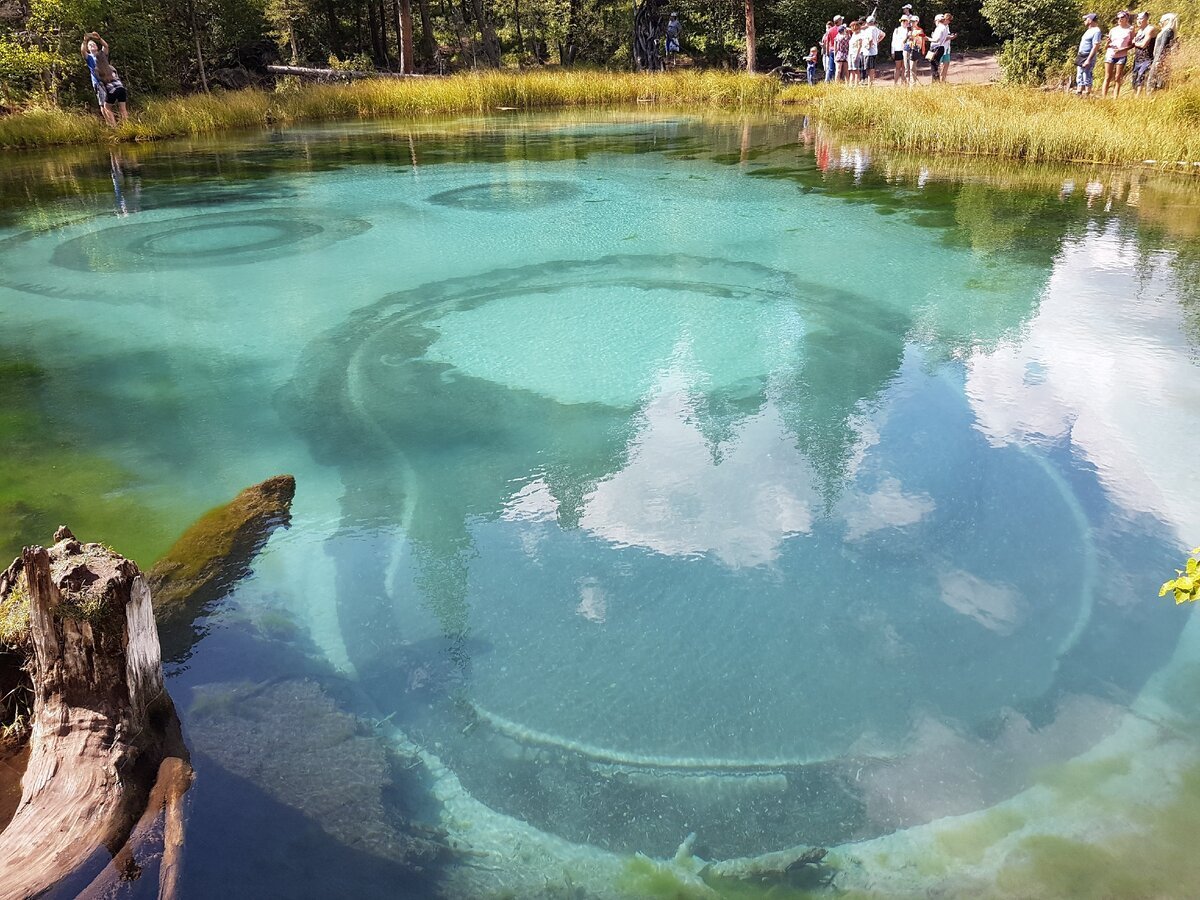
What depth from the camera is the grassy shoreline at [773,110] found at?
9.48 m

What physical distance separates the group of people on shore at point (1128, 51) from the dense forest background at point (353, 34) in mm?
9602

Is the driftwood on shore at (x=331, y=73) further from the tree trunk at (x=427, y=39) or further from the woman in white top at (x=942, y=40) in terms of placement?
the woman in white top at (x=942, y=40)

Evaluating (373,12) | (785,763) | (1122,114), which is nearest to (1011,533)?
(785,763)

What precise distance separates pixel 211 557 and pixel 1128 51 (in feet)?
47.9

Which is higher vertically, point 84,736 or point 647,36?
point 647,36

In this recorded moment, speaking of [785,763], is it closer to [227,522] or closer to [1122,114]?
[227,522]

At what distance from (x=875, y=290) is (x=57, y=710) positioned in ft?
17.4

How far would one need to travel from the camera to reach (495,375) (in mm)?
4520

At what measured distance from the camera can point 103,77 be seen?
13695mm

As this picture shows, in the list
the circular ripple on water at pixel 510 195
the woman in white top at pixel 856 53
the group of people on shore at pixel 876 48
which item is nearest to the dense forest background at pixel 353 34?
the group of people on shore at pixel 876 48

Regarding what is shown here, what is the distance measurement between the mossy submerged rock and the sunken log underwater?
519 millimetres

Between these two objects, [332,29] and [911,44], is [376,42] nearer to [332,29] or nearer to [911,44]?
[332,29]

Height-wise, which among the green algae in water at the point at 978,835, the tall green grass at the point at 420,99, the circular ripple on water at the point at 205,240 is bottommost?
the green algae in water at the point at 978,835


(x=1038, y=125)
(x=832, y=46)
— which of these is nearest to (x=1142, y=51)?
(x=1038, y=125)
